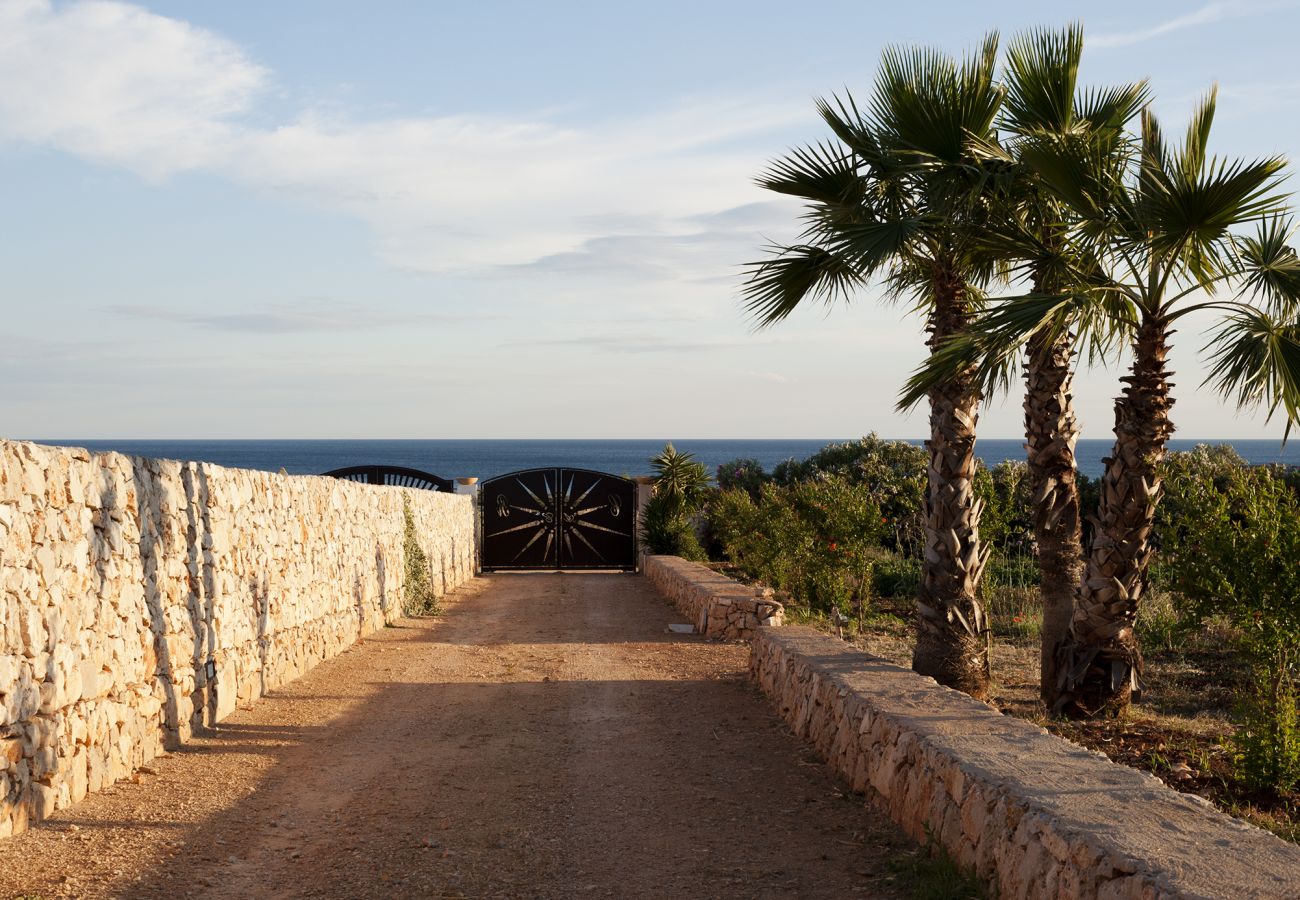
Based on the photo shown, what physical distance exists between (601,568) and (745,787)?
1852 cm

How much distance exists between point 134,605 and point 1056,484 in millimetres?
6978

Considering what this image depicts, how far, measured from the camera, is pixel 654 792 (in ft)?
20.9

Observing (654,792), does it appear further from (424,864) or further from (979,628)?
(979,628)

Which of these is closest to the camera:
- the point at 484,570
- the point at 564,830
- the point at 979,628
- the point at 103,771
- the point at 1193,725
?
the point at 564,830

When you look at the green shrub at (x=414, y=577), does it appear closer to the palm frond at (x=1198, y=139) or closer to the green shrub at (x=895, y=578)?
the green shrub at (x=895, y=578)

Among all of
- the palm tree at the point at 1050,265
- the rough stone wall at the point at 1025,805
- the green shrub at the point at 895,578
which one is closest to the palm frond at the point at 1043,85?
the palm tree at the point at 1050,265

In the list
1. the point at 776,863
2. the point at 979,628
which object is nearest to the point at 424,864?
the point at 776,863

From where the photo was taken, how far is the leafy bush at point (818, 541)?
44.0 feet

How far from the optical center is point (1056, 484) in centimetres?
905

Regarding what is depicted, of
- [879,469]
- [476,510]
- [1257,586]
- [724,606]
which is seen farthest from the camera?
[879,469]

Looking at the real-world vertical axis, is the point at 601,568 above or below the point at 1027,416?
below

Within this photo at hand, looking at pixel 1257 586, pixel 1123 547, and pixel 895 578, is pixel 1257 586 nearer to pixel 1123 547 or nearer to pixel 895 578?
pixel 1123 547

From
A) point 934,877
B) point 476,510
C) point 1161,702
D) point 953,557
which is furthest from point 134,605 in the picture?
point 476,510

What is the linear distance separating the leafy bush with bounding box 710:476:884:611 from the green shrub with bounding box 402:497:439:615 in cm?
510
